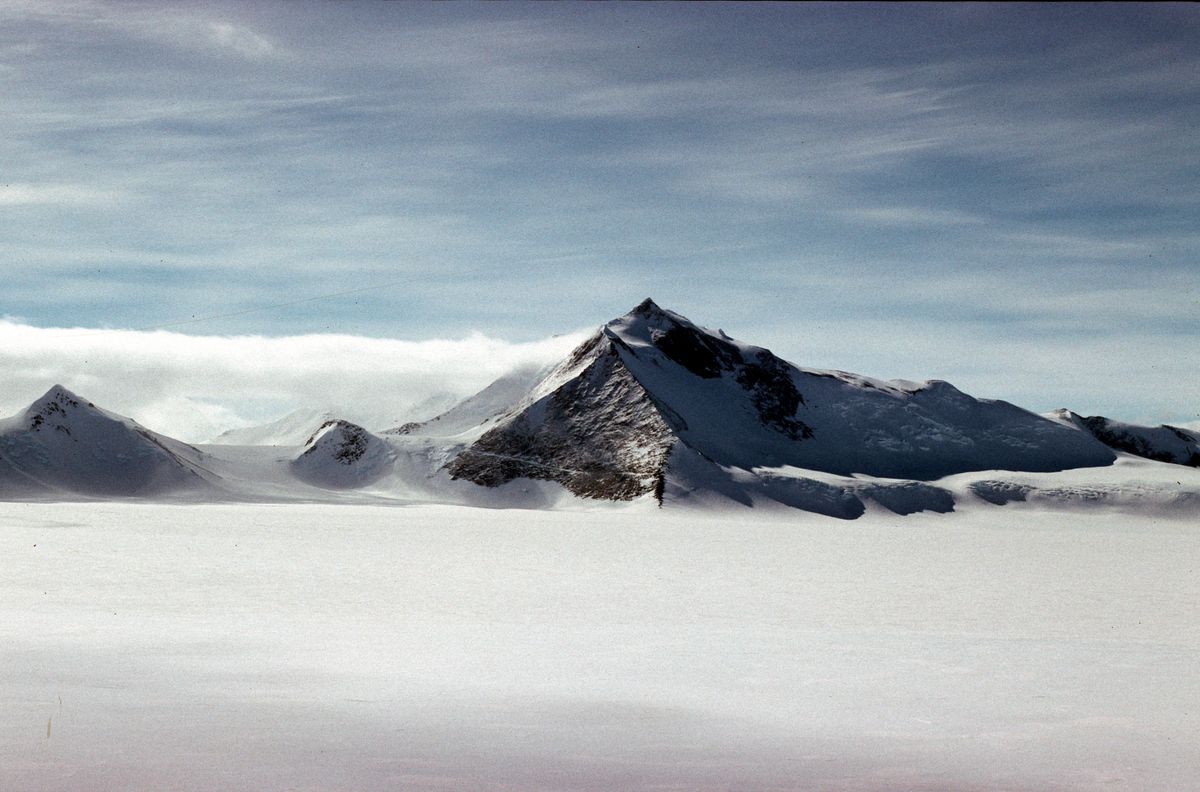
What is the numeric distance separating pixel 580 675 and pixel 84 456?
91.9 m

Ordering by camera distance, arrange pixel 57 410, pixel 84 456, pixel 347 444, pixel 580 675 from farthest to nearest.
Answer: pixel 347 444, pixel 57 410, pixel 84 456, pixel 580 675

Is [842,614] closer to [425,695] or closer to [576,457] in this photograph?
[425,695]

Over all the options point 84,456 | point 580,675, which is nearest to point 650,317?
point 84,456

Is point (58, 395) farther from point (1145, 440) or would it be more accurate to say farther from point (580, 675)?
point (1145, 440)

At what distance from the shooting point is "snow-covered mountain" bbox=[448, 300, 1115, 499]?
106m

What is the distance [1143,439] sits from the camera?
142 m

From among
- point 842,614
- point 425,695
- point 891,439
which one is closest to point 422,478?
point 891,439

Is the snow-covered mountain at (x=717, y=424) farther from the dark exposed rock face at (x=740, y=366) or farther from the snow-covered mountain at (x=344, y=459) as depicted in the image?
the snow-covered mountain at (x=344, y=459)

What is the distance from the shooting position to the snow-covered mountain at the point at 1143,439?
139125mm

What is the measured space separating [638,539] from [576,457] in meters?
56.8

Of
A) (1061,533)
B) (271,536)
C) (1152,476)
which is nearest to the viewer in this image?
(271,536)

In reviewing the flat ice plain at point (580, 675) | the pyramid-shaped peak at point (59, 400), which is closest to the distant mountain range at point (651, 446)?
the pyramid-shaped peak at point (59, 400)

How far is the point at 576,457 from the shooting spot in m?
108

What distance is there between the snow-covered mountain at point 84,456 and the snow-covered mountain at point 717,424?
93.9ft
